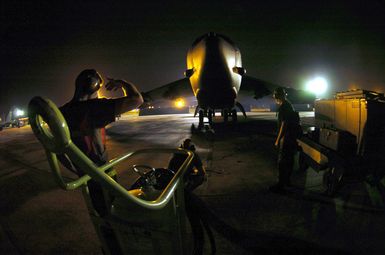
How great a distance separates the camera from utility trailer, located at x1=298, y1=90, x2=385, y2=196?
3789 mm

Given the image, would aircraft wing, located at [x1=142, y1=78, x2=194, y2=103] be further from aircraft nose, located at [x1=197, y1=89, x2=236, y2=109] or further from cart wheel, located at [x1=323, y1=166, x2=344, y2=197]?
cart wheel, located at [x1=323, y1=166, x2=344, y2=197]

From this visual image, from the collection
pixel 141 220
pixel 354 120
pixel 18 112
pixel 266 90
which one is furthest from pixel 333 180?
pixel 18 112

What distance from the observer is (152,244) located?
171 centimetres

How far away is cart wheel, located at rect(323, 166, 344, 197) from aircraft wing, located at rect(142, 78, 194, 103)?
16.9 m

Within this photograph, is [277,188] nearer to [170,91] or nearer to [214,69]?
[214,69]

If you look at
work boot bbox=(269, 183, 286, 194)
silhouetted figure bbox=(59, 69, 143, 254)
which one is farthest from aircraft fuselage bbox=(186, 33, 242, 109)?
silhouetted figure bbox=(59, 69, 143, 254)

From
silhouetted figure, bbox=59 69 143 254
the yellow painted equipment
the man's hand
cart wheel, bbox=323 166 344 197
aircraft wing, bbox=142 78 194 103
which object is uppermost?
aircraft wing, bbox=142 78 194 103

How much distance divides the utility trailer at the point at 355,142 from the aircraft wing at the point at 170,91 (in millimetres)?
16690

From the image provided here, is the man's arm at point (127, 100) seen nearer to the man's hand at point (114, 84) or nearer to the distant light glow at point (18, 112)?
the man's hand at point (114, 84)

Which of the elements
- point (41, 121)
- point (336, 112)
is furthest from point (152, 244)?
point (336, 112)

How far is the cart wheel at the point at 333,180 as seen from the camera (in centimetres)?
399

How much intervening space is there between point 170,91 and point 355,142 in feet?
59.5

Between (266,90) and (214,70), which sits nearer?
(214,70)

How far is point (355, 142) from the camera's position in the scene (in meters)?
4.00
